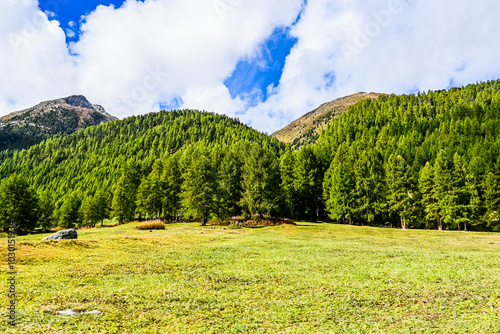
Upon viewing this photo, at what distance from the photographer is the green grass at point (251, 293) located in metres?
8.70

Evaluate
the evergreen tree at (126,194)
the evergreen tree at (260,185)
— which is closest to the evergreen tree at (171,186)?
the evergreen tree at (126,194)

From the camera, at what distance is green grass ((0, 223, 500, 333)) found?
8703 millimetres

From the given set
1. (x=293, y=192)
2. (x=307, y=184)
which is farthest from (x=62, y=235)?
(x=307, y=184)

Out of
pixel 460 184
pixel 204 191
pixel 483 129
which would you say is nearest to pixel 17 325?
pixel 204 191

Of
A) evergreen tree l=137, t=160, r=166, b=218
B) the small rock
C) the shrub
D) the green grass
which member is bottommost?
the shrub

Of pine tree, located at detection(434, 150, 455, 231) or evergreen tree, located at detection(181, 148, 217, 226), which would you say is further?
pine tree, located at detection(434, 150, 455, 231)

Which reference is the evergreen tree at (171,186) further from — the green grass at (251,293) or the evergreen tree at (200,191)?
the green grass at (251,293)

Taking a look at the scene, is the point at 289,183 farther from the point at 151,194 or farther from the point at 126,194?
the point at 126,194

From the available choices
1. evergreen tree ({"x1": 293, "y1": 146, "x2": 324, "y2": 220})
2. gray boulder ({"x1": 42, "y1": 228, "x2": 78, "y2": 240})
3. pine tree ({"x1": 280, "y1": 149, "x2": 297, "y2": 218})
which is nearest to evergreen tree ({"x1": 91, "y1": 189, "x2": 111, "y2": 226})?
pine tree ({"x1": 280, "y1": 149, "x2": 297, "y2": 218})

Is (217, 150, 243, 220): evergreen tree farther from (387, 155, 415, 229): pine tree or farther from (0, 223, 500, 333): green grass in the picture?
(387, 155, 415, 229): pine tree

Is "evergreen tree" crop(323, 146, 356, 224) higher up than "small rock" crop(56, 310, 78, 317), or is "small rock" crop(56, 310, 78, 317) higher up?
"evergreen tree" crop(323, 146, 356, 224)

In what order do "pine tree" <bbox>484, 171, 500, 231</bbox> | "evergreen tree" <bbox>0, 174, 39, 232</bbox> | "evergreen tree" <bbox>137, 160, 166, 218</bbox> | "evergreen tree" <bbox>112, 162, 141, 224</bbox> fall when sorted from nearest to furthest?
"evergreen tree" <bbox>0, 174, 39, 232</bbox>
"pine tree" <bbox>484, 171, 500, 231</bbox>
"evergreen tree" <bbox>137, 160, 166, 218</bbox>
"evergreen tree" <bbox>112, 162, 141, 224</bbox>

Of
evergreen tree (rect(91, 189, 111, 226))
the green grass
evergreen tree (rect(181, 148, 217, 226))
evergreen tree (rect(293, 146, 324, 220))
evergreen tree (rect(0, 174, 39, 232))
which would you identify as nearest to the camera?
the green grass

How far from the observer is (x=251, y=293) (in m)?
12.5
